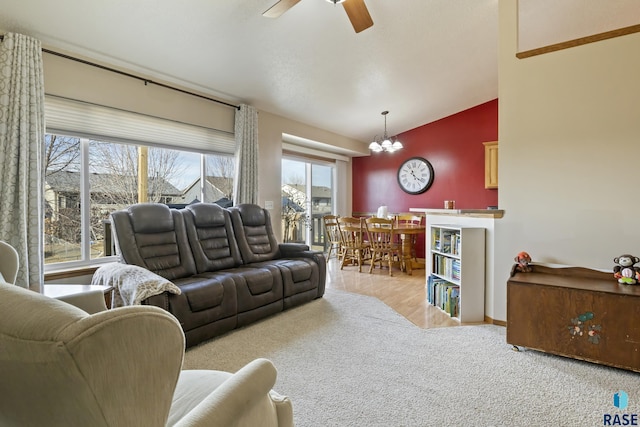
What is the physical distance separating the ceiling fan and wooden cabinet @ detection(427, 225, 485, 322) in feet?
6.67

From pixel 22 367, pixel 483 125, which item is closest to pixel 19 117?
pixel 22 367

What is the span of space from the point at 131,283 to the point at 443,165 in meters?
5.57

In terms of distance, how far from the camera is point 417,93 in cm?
506

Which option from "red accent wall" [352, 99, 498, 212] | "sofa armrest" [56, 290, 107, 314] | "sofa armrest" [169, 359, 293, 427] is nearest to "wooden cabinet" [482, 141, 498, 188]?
"red accent wall" [352, 99, 498, 212]

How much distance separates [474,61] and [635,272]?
3.12 meters

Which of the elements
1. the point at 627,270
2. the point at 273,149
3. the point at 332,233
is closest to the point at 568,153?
the point at 627,270

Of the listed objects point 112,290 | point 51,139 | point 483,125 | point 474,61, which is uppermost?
point 474,61

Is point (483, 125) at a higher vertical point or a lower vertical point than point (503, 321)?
higher

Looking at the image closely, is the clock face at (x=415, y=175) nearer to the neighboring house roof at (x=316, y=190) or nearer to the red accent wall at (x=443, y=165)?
the red accent wall at (x=443, y=165)

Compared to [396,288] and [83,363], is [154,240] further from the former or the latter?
[396,288]

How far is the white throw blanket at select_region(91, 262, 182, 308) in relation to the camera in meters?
2.39

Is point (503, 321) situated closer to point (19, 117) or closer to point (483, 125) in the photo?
point (483, 125)

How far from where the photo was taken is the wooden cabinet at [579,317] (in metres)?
2.18

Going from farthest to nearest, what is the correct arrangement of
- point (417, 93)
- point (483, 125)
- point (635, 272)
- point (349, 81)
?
point (483, 125) < point (417, 93) < point (349, 81) < point (635, 272)
